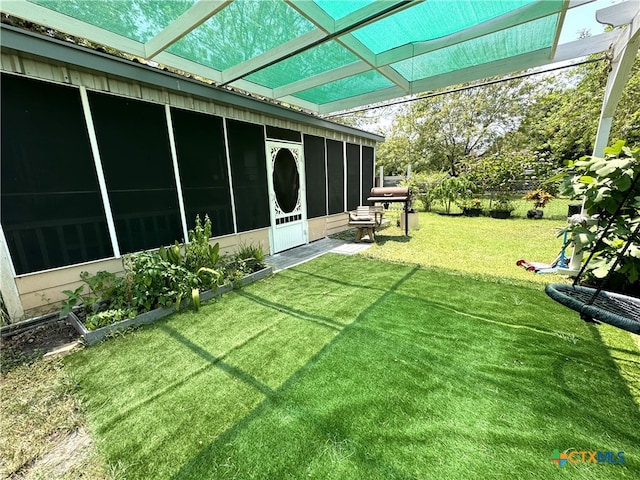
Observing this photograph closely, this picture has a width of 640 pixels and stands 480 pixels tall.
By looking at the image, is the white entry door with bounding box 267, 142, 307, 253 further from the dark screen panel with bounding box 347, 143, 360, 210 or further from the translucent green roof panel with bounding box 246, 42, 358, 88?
the dark screen panel with bounding box 347, 143, 360, 210

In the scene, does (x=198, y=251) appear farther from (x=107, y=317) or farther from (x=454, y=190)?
(x=454, y=190)

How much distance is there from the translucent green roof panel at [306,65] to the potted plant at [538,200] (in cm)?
879

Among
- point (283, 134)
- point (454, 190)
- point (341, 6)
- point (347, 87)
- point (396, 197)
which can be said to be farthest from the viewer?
point (454, 190)

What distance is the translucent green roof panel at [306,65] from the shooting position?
3.34 m

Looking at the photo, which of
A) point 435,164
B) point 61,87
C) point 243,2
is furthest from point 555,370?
point 435,164

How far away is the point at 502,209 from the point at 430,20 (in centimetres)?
858

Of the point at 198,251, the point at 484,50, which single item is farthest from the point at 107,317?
the point at 484,50

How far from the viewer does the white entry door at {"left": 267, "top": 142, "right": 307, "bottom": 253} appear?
5062 millimetres

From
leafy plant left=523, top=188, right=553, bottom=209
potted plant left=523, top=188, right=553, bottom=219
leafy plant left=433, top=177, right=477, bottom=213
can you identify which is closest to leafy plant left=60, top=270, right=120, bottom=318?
leafy plant left=433, top=177, right=477, bottom=213

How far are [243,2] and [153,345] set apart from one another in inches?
135

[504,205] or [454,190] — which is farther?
[454,190]

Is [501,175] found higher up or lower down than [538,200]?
higher up

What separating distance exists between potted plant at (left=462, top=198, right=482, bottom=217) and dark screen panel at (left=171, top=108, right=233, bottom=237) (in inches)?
360

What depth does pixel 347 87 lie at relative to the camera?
467 cm
